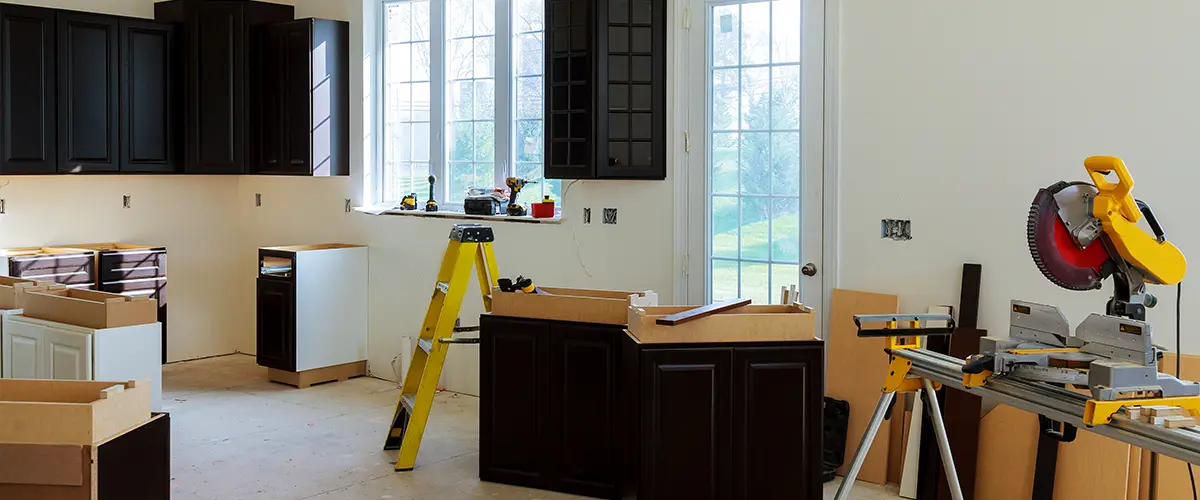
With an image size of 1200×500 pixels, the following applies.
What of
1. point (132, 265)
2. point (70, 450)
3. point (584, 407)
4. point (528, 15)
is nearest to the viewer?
point (70, 450)

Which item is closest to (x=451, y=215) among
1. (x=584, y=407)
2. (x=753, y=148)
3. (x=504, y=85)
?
(x=504, y=85)

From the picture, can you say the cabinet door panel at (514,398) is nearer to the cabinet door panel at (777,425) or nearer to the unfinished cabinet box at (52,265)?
the cabinet door panel at (777,425)

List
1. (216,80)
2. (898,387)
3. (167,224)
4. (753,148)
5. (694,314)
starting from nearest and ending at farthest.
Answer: (898,387), (694,314), (753,148), (216,80), (167,224)

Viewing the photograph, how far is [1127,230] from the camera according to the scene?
9.40 ft

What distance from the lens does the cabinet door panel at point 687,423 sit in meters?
4.17

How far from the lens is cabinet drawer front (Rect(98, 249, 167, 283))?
708 cm

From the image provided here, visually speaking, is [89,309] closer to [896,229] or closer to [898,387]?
[898,387]

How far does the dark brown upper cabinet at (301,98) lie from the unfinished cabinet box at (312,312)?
2.19 ft

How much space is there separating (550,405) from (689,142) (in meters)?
1.76

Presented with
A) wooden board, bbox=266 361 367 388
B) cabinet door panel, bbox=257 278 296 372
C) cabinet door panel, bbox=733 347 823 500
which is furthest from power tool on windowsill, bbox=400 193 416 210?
cabinet door panel, bbox=733 347 823 500

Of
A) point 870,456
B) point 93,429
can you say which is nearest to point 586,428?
point 870,456

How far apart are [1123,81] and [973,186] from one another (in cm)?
76

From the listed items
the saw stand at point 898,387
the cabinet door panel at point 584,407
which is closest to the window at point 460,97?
the cabinet door panel at point 584,407

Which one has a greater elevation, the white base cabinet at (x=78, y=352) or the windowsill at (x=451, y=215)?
the windowsill at (x=451, y=215)
